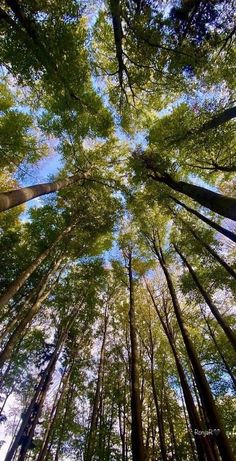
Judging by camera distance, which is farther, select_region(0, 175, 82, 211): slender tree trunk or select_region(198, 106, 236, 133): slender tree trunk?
select_region(198, 106, 236, 133): slender tree trunk

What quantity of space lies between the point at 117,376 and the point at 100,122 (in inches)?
396

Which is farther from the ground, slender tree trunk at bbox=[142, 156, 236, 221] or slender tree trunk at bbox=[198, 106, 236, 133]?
slender tree trunk at bbox=[198, 106, 236, 133]

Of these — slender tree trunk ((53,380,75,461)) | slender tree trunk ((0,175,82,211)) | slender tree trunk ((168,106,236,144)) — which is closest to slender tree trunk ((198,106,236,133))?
slender tree trunk ((168,106,236,144))

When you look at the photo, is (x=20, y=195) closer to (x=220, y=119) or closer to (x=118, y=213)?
(x=220, y=119)

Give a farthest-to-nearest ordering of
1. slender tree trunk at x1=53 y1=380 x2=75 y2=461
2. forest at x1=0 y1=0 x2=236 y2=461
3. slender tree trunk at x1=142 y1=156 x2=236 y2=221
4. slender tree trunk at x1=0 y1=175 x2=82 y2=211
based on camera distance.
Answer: slender tree trunk at x1=53 y1=380 x2=75 y2=461, forest at x1=0 y1=0 x2=236 y2=461, slender tree trunk at x1=0 y1=175 x2=82 y2=211, slender tree trunk at x1=142 y1=156 x2=236 y2=221

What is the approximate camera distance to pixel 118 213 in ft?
30.5

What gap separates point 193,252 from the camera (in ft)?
25.3

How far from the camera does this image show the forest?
15.9 feet

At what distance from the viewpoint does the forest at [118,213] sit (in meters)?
4.86

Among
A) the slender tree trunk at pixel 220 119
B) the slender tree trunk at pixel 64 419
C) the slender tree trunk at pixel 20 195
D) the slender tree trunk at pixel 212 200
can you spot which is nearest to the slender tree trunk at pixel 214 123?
the slender tree trunk at pixel 220 119

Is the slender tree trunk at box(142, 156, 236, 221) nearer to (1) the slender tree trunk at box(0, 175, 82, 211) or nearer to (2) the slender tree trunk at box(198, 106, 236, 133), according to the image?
(2) the slender tree trunk at box(198, 106, 236, 133)

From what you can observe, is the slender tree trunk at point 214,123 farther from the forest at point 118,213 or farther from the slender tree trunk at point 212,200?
the slender tree trunk at point 212,200

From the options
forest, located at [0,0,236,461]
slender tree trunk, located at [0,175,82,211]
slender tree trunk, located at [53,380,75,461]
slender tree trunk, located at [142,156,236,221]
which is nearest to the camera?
slender tree trunk, located at [142,156,236,221]

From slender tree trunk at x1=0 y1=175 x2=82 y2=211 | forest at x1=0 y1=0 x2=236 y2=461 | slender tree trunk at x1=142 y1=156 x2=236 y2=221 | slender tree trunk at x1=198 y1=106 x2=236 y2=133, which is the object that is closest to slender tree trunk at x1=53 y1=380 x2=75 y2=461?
forest at x1=0 y1=0 x2=236 y2=461
